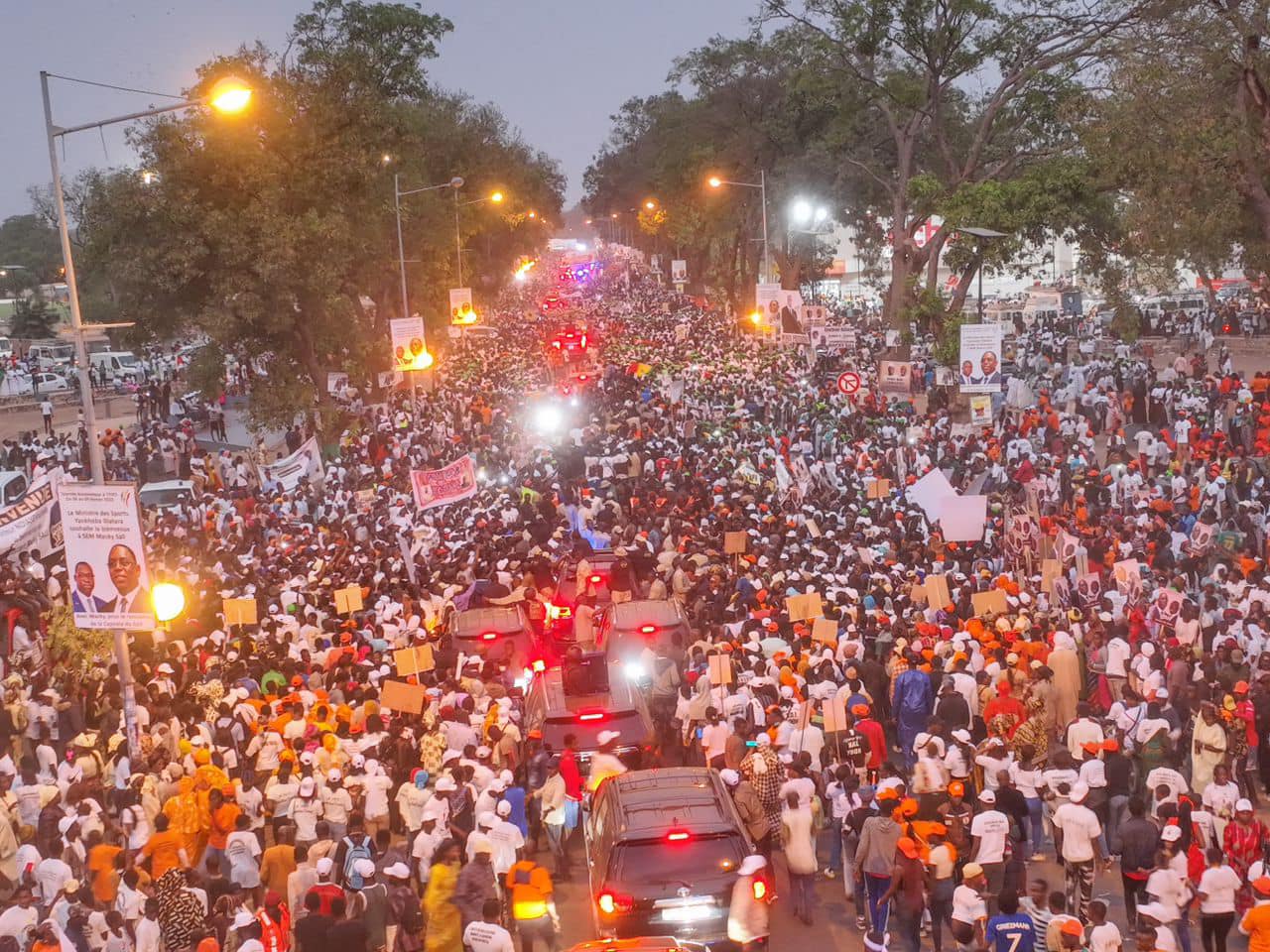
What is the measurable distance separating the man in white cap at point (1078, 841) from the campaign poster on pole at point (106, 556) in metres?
7.74

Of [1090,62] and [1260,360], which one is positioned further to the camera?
[1260,360]

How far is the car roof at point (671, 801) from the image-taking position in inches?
364

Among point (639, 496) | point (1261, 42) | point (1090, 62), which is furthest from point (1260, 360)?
point (639, 496)

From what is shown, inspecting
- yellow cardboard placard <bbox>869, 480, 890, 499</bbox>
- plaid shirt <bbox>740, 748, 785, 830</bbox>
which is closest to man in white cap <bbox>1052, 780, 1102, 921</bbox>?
plaid shirt <bbox>740, 748, 785, 830</bbox>

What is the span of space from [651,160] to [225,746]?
75982mm

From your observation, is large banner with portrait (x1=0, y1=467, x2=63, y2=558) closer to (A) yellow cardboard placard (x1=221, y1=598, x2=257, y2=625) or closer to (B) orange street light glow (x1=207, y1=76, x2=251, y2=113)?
(A) yellow cardboard placard (x1=221, y1=598, x2=257, y2=625)

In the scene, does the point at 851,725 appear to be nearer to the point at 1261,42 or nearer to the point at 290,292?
the point at 1261,42

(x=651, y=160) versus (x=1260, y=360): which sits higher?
(x=651, y=160)

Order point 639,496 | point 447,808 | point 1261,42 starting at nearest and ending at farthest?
1. point 447,808
2. point 639,496
3. point 1261,42

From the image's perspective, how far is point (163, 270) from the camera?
32.0 m

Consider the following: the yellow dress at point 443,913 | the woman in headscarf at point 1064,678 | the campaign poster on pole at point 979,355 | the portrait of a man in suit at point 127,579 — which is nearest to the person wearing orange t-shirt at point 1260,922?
the woman in headscarf at point 1064,678

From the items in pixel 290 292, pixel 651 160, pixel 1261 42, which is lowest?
pixel 290 292

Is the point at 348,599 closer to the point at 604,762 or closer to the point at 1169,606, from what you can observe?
the point at 604,762

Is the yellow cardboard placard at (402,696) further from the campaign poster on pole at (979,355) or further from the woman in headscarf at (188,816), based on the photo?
Result: the campaign poster on pole at (979,355)
